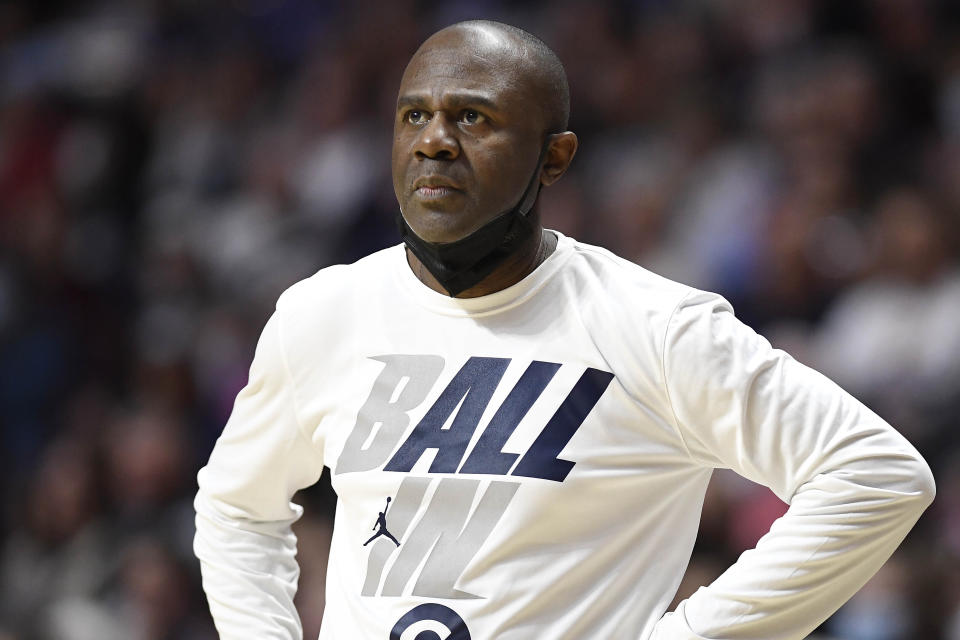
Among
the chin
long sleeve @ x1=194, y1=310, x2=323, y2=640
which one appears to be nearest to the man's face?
the chin

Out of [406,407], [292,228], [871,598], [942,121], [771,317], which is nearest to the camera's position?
[406,407]

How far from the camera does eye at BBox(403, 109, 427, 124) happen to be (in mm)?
2601

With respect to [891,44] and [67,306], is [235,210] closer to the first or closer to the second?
[67,306]

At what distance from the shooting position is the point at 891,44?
612 cm

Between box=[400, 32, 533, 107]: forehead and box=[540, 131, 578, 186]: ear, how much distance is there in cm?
11

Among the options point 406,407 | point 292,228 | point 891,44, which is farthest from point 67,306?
point 406,407

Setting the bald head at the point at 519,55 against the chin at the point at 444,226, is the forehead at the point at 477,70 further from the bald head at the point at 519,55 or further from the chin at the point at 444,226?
the chin at the point at 444,226

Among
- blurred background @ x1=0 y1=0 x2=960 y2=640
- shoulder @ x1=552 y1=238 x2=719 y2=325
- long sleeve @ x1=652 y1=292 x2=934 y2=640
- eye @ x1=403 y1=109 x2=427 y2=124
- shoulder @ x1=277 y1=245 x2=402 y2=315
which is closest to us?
long sleeve @ x1=652 y1=292 x2=934 y2=640

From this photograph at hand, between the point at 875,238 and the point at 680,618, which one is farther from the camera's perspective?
the point at 875,238

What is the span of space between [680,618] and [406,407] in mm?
582

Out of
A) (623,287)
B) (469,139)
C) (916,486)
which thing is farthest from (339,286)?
(916,486)

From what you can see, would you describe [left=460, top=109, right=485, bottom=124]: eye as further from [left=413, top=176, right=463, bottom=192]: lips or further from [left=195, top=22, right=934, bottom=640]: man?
[left=413, top=176, right=463, bottom=192]: lips

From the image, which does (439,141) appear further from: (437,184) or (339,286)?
(339,286)

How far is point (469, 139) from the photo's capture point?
254 cm
